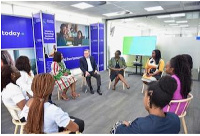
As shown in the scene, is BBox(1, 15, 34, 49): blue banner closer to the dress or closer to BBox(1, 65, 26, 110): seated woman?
the dress

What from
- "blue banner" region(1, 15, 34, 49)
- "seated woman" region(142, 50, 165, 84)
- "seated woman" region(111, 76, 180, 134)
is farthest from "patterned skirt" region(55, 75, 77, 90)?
"seated woman" region(111, 76, 180, 134)

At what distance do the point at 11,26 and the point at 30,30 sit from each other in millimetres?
591

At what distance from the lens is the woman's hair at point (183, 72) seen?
198 cm

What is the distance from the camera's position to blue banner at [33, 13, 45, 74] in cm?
469

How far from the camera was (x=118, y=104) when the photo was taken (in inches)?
138

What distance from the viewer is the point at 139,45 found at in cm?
617

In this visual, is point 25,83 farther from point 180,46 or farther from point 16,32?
point 180,46

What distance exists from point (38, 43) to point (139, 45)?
392 cm

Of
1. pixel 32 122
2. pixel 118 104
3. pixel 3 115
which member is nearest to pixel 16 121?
pixel 32 122

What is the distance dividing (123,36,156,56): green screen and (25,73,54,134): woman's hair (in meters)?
5.18

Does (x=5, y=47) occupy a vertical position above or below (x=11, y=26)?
below

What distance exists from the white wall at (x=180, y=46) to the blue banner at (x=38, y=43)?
14.9ft

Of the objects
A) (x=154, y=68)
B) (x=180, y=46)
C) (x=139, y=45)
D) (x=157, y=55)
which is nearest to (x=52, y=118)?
(x=154, y=68)

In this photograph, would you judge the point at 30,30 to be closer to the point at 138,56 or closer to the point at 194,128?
the point at 138,56
